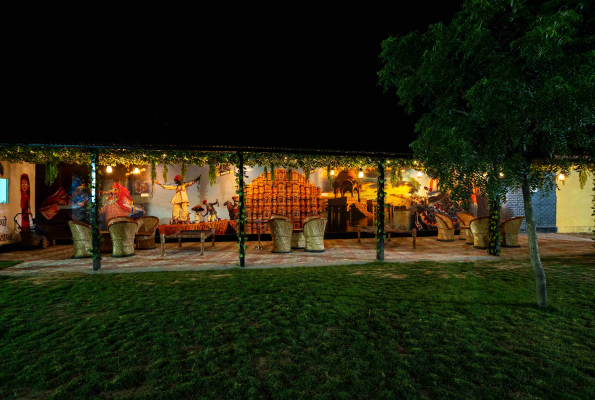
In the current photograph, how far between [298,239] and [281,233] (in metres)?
0.96

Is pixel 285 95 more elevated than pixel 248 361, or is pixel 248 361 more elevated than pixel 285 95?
pixel 285 95

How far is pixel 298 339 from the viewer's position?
316 centimetres

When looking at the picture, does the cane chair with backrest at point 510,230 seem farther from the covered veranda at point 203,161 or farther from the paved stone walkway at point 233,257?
the covered veranda at point 203,161

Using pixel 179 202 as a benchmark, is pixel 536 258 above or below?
below

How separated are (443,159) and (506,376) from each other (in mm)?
2534

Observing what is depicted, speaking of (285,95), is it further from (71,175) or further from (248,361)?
(248,361)

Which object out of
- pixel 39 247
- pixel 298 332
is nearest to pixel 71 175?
pixel 39 247

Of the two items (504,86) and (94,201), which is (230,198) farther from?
(504,86)

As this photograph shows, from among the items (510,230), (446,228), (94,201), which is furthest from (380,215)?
(94,201)

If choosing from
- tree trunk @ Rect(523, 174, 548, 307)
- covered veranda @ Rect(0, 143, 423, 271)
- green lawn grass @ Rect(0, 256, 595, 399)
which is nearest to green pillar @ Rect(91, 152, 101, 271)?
covered veranda @ Rect(0, 143, 423, 271)

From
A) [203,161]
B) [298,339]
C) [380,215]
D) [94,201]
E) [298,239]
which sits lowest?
[298,339]

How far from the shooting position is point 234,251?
31.7 ft

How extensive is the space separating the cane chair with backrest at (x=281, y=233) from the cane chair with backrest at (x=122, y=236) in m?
4.16

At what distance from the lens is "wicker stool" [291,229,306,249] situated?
979 cm
